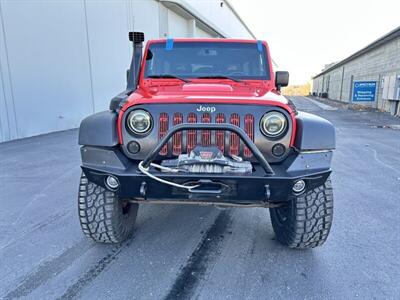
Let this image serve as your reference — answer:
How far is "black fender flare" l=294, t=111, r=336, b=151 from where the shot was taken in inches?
86.4

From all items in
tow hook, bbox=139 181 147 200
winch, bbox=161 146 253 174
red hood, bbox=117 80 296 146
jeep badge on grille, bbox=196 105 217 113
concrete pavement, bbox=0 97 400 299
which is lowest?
concrete pavement, bbox=0 97 400 299

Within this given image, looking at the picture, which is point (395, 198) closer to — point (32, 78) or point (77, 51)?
point (32, 78)

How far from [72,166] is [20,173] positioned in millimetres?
843

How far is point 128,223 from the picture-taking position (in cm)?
289

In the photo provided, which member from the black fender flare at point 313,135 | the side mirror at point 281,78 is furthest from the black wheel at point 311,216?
the side mirror at point 281,78

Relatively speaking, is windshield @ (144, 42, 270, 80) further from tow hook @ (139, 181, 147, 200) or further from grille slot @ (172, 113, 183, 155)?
tow hook @ (139, 181, 147, 200)

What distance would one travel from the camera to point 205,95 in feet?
7.98

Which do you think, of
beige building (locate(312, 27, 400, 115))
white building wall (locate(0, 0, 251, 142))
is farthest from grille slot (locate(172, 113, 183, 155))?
beige building (locate(312, 27, 400, 115))

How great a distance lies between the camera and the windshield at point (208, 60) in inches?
131

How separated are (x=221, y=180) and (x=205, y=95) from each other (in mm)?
777

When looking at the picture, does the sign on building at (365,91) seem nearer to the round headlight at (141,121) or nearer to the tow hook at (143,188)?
the round headlight at (141,121)

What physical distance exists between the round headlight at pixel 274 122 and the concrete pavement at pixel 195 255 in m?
1.12

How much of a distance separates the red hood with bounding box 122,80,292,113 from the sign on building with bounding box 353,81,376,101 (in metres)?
19.1

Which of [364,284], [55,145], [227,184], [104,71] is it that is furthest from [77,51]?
[364,284]
